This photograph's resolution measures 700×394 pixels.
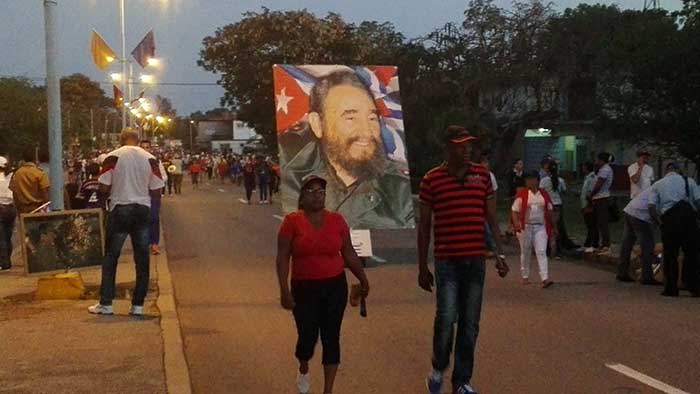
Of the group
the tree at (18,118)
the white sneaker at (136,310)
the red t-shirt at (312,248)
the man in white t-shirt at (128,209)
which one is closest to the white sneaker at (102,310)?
the man in white t-shirt at (128,209)

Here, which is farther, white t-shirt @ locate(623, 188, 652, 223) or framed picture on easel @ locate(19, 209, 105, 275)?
white t-shirt @ locate(623, 188, 652, 223)

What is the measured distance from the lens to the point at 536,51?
32.8 meters

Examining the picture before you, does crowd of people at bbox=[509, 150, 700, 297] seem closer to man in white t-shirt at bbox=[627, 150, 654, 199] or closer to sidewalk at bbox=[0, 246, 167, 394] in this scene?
man in white t-shirt at bbox=[627, 150, 654, 199]

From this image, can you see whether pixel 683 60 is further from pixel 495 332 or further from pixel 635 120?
pixel 495 332

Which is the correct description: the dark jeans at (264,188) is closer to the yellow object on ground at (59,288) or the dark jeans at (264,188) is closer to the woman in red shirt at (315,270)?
the yellow object on ground at (59,288)

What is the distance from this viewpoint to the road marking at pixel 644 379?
303 inches

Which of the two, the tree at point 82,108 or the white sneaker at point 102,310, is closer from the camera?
the white sneaker at point 102,310

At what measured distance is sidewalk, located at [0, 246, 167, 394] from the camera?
7.62 meters

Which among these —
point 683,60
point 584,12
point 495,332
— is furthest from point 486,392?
point 584,12

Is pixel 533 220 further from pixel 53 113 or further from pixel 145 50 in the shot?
pixel 145 50

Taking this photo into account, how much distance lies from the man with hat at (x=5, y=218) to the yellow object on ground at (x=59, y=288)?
10.8 feet

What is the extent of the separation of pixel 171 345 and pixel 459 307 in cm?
313

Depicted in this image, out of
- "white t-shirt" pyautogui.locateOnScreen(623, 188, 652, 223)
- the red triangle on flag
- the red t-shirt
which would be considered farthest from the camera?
the red triangle on flag

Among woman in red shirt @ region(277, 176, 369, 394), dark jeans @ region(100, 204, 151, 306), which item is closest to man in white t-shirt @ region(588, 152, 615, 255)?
dark jeans @ region(100, 204, 151, 306)
